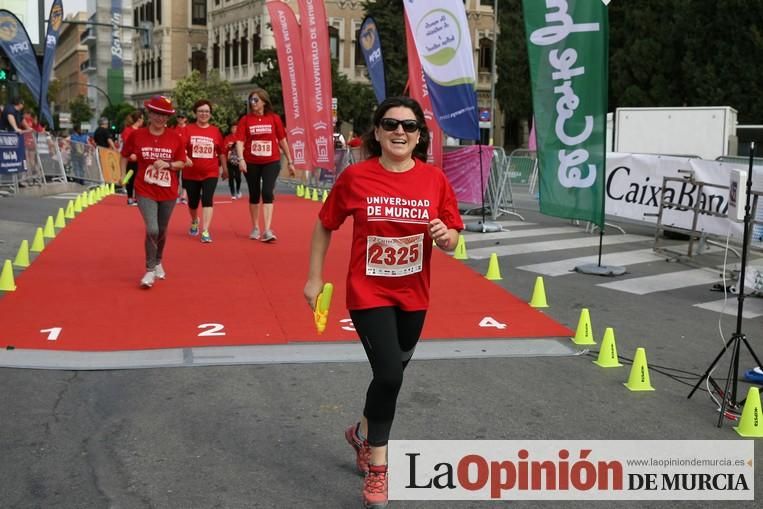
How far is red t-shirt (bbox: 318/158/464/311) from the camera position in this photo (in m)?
4.14

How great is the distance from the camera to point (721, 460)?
4719 millimetres

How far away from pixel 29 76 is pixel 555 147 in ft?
57.8

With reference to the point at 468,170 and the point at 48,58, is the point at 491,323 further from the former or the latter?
the point at 48,58

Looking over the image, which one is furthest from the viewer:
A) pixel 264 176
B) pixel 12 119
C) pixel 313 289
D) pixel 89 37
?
pixel 89 37

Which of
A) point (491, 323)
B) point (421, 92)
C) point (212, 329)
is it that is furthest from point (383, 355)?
point (421, 92)

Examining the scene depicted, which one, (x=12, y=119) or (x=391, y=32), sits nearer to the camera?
(x=12, y=119)

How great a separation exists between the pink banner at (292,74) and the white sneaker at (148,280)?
1218 cm

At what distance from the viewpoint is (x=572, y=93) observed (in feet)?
34.2

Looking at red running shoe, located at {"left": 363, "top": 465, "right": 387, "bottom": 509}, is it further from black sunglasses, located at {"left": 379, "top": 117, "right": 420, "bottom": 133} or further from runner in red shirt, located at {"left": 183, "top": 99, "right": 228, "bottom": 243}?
runner in red shirt, located at {"left": 183, "top": 99, "right": 228, "bottom": 243}

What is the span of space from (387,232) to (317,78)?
16.9 metres

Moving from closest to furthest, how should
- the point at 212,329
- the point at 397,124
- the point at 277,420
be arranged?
the point at 397,124, the point at 277,420, the point at 212,329

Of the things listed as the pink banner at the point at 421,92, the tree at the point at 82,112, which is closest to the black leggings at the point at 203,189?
the pink banner at the point at 421,92

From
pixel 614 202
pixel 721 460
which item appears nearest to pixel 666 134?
pixel 614 202

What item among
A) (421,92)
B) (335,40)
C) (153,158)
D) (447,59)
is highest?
(335,40)
